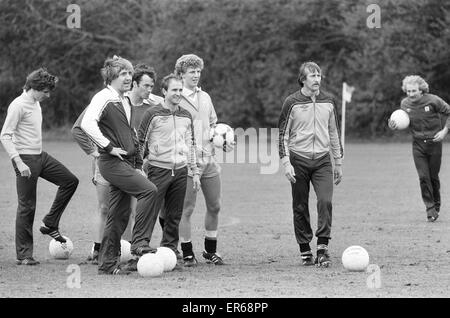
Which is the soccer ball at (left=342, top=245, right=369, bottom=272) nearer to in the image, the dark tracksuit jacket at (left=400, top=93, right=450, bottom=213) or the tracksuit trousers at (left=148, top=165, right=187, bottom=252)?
the tracksuit trousers at (left=148, top=165, right=187, bottom=252)

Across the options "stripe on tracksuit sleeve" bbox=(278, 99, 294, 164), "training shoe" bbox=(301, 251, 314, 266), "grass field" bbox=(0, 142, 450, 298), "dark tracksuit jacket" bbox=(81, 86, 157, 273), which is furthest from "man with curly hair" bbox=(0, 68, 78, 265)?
"training shoe" bbox=(301, 251, 314, 266)

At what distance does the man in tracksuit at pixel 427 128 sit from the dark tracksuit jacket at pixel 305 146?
4.53 metres

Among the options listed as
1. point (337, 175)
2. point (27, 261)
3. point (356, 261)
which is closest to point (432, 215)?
point (337, 175)

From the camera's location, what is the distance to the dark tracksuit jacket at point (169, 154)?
991 centimetres

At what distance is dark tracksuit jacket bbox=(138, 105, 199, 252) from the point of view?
9.91 meters

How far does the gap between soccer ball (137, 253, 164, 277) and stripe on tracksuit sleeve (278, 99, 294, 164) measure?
200 cm

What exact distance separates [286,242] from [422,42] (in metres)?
26.2

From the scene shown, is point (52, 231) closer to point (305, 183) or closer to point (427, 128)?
point (305, 183)

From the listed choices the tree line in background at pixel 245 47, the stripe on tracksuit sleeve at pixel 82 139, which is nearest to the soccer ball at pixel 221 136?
the stripe on tracksuit sleeve at pixel 82 139

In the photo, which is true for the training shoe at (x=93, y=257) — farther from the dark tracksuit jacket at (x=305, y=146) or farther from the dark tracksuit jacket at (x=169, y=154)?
the dark tracksuit jacket at (x=305, y=146)

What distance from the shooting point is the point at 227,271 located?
32.1 feet

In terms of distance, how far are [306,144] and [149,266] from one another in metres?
2.37

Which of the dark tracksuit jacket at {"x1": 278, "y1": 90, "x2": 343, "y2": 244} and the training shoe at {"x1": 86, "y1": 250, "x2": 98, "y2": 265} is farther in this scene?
the training shoe at {"x1": 86, "y1": 250, "x2": 98, "y2": 265}
